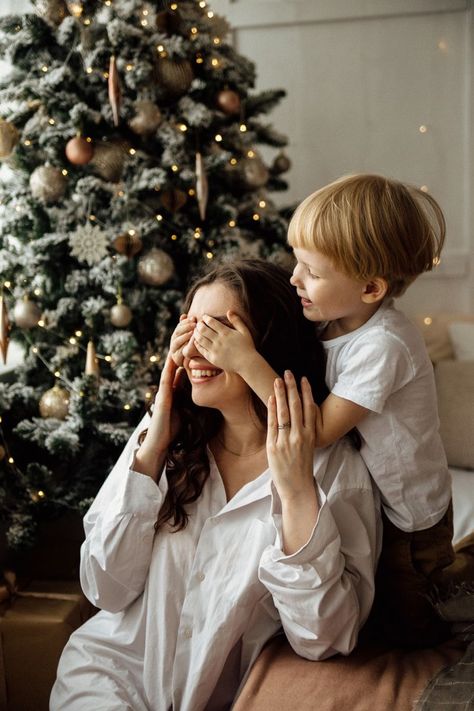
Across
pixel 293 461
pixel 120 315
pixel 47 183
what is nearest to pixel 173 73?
pixel 47 183

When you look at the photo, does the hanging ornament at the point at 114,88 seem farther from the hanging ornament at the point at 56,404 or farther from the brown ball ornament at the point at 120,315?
the hanging ornament at the point at 56,404

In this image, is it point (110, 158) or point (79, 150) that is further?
point (110, 158)

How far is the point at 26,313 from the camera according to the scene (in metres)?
2.34

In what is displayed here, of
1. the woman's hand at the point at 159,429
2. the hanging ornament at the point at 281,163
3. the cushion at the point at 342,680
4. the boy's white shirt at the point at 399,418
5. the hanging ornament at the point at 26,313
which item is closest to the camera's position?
the cushion at the point at 342,680

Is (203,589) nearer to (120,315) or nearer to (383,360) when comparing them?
(383,360)

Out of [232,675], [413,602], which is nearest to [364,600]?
[413,602]

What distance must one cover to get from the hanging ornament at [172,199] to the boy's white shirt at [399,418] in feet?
3.94

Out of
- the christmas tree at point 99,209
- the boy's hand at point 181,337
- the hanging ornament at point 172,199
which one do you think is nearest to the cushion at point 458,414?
the christmas tree at point 99,209

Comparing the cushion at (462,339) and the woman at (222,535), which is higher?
the woman at (222,535)

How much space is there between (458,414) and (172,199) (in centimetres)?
129

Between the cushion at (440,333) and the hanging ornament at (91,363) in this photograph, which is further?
the cushion at (440,333)

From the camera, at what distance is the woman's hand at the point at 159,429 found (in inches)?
55.1

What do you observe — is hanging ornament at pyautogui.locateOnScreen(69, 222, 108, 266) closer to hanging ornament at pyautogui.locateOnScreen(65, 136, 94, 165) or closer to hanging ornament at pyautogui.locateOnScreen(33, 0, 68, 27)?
hanging ornament at pyautogui.locateOnScreen(65, 136, 94, 165)

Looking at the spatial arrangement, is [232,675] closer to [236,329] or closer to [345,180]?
[236,329]
